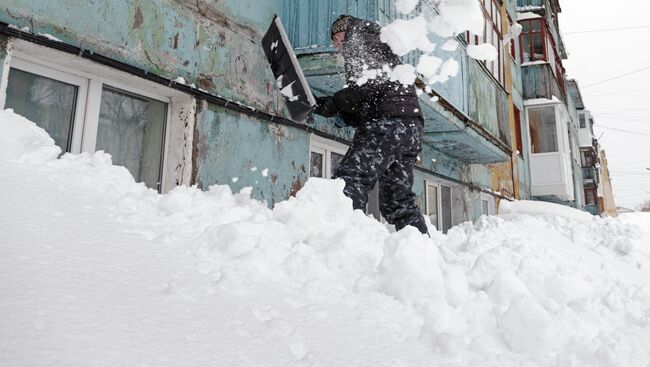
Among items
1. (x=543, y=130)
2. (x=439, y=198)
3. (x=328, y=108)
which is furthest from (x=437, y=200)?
(x=543, y=130)

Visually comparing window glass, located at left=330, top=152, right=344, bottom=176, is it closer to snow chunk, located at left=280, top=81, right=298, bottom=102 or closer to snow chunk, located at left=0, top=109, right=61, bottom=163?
snow chunk, located at left=280, top=81, right=298, bottom=102

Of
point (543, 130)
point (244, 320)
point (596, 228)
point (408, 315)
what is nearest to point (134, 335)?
point (244, 320)

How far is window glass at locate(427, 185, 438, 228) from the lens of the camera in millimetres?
7432

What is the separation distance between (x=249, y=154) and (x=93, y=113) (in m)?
1.16

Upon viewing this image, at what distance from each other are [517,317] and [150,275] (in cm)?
110

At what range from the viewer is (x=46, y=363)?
30.0 inches

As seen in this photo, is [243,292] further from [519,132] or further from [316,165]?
[519,132]

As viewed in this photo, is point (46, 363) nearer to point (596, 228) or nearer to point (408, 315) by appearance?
point (408, 315)

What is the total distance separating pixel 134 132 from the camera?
9.57 feet

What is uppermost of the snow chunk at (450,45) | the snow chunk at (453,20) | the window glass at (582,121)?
the window glass at (582,121)

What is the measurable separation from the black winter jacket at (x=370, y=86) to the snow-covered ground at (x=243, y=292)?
1028 millimetres

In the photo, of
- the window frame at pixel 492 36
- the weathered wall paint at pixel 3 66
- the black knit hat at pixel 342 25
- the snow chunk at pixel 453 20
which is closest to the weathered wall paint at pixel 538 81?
the window frame at pixel 492 36

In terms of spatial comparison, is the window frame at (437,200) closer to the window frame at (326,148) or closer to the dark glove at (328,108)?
the window frame at (326,148)

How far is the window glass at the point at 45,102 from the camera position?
2293 millimetres
